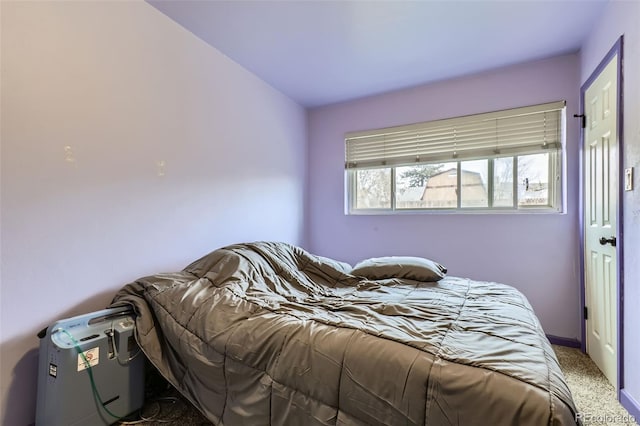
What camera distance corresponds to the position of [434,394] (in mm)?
936

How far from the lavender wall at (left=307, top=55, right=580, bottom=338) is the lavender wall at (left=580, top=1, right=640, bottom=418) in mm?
831

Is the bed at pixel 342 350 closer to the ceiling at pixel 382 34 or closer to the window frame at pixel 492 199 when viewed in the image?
the window frame at pixel 492 199

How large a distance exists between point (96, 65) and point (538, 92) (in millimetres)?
3289

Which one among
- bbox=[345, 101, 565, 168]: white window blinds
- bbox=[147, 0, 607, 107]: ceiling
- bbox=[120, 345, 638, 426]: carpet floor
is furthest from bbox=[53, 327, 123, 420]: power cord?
bbox=[345, 101, 565, 168]: white window blinds

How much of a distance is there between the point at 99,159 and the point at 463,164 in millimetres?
2955

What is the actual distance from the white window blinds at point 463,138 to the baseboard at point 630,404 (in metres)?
1.84

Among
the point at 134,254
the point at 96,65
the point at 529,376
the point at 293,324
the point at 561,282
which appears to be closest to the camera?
the point at 529,376

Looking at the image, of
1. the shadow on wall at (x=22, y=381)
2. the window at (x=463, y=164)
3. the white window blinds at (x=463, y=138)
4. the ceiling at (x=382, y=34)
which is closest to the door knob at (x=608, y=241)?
the window at (x=463, y=164)

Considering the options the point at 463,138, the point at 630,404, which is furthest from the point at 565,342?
the point at 463,138

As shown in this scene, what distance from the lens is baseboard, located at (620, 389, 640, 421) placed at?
1.55 metres

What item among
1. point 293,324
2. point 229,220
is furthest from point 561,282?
point 229,220

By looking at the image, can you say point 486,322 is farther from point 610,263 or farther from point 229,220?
point 229,220

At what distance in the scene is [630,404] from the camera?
1.61 meters

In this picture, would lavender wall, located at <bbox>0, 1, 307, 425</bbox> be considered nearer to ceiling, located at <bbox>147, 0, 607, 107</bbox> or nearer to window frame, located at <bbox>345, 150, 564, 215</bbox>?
ceiling, located at <bbox>147, 0, 607, 107</bbox>
